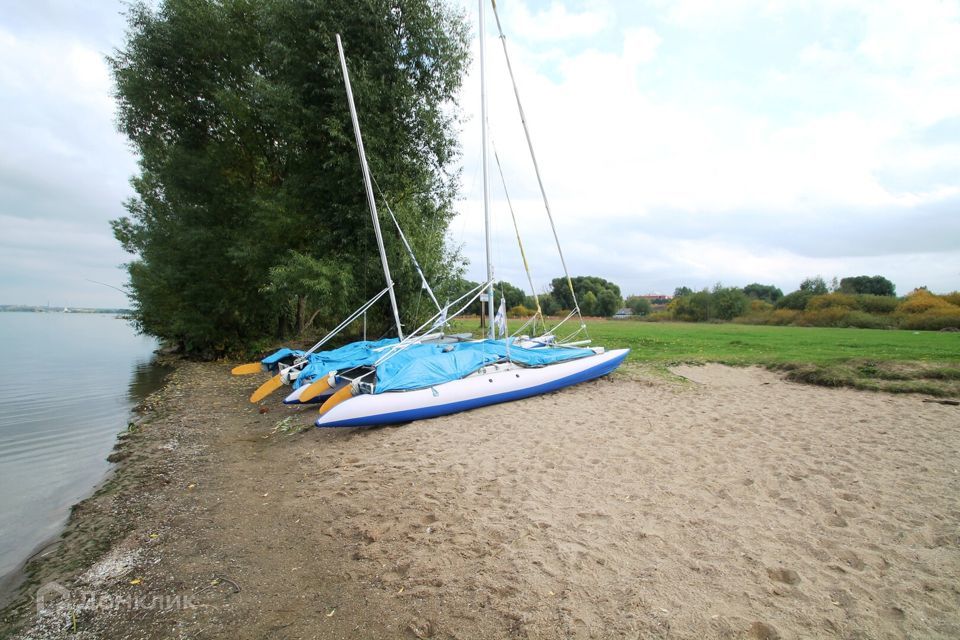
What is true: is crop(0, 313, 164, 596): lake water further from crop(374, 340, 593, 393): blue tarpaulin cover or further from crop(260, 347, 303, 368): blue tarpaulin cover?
crop(374, 340, 593, 393): blue tarpaulin cover

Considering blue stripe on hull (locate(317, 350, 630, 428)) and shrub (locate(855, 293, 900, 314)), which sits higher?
shrub (locate(855, 293, 900, 314))

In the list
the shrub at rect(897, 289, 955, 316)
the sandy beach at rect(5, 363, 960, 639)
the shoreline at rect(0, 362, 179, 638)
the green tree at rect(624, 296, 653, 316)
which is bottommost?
the shoreline at rect(0, 362, 179, 638)

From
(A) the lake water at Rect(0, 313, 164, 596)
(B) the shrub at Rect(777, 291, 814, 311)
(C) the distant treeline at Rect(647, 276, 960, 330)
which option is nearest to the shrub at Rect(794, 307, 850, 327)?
(C) the distant treeline at Rect(647, 276, 960, 330)

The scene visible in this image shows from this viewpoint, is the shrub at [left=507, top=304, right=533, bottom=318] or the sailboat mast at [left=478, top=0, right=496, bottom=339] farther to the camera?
the shrub at [left=507, top=304, right=533, bottom=318]

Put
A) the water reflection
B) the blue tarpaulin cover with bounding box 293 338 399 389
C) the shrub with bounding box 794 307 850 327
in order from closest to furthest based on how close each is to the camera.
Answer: the blue tarpaulin cover with bounding box 293 338 399 389 → the water reflection → the shrub with bounding box 794 307 850 327

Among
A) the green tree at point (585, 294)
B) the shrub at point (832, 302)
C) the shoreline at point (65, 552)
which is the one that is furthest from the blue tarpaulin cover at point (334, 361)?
the green tree at point (585, 294)

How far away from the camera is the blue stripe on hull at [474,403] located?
23.1 feet

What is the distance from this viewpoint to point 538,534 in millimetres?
3707

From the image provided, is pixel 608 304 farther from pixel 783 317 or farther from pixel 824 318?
pixel 824 318

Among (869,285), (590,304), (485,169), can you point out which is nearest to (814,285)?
(869,285)

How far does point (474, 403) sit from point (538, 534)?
451 cm

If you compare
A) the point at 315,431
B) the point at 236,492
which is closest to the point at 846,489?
the point at 236,492

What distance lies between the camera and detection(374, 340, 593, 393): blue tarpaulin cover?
7707mm

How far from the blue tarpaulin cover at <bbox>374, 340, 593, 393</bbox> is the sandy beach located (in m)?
1.04
